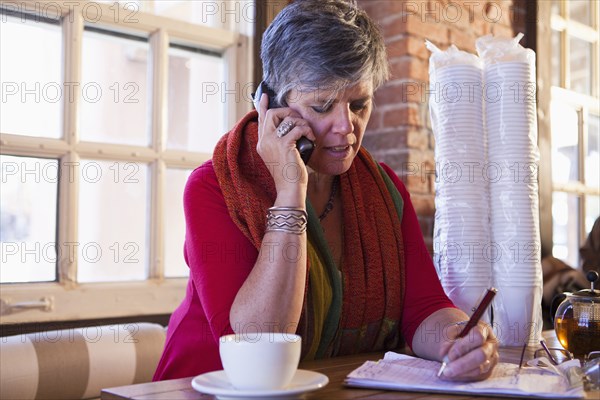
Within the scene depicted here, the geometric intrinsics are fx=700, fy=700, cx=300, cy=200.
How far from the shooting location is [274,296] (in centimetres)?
119

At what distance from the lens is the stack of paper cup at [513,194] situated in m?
1.53

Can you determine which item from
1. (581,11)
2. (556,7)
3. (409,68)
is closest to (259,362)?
(409,68)

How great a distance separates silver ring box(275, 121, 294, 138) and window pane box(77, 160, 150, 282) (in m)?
0.78

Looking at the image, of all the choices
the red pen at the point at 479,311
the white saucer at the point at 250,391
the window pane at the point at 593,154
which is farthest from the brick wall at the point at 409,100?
the white saucer at the point at 250,391

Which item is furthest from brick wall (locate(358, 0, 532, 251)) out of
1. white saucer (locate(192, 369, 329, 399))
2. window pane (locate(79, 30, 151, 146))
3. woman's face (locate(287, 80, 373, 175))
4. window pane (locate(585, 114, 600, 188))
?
white saucer (locate(192, 369, 329, 399))

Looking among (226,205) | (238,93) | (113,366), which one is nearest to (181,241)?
(238,93)

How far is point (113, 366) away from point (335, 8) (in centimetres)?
91

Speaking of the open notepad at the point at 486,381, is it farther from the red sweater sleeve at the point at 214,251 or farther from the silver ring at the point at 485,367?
the red sweater sleeve at the point at 214,251

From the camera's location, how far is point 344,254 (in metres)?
1.49

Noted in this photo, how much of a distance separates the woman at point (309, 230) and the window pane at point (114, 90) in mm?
677

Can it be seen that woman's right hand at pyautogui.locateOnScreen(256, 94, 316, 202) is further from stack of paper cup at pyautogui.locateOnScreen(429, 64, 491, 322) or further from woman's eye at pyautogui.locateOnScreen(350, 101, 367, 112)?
stack of paper cup at pyautogui.locateOnScreen(429, 64, 491, 322)

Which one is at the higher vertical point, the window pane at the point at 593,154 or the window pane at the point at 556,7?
the window pane at the point at 556,7

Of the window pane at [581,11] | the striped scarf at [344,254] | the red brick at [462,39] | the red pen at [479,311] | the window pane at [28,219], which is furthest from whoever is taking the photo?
the window pane at [581,11]

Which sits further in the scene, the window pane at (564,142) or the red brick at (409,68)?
the window pane at (564,142)
